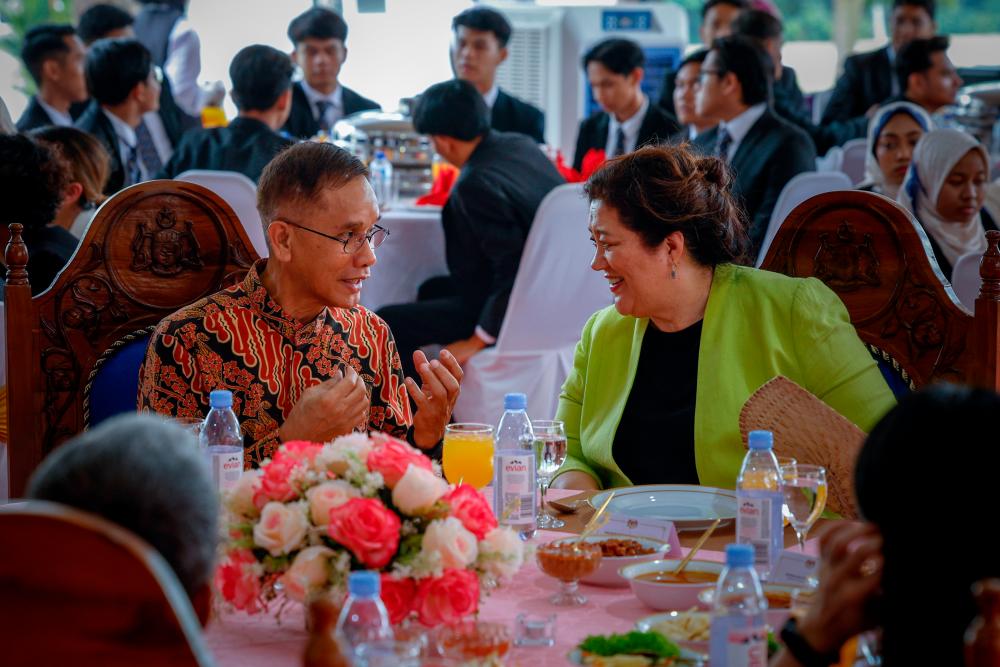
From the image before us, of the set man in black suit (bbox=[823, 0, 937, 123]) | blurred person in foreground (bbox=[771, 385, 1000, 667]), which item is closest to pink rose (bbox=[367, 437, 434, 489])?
blurred person in foreground (bbox=[771, 385, 1000, 667])

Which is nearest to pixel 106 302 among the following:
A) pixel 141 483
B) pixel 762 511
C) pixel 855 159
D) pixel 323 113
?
pixel 762 511

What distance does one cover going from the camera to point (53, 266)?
3.22 meters

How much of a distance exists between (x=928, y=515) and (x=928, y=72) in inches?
254

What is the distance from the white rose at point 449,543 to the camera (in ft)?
4.39

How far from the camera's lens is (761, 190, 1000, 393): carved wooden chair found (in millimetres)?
2242

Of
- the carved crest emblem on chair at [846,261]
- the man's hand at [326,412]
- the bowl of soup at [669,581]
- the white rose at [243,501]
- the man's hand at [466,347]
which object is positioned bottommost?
the man's hand at [466,347]

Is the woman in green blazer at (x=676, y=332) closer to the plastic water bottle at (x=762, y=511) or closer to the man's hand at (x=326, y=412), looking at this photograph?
the man's hand at (x=326, y=412)

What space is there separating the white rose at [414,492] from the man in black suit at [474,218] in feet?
10.4

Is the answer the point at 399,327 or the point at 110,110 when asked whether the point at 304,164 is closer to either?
the point at 399,327

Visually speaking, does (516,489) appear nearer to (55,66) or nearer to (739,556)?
(739,556)

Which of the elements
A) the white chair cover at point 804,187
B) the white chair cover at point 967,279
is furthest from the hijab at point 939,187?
the white chair cover at point 967,279

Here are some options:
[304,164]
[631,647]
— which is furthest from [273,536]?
[304,164]

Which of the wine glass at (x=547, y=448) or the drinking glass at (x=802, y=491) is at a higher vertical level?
the drinking glass at (x=802, y=491)

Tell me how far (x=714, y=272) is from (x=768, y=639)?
50.4 inches
